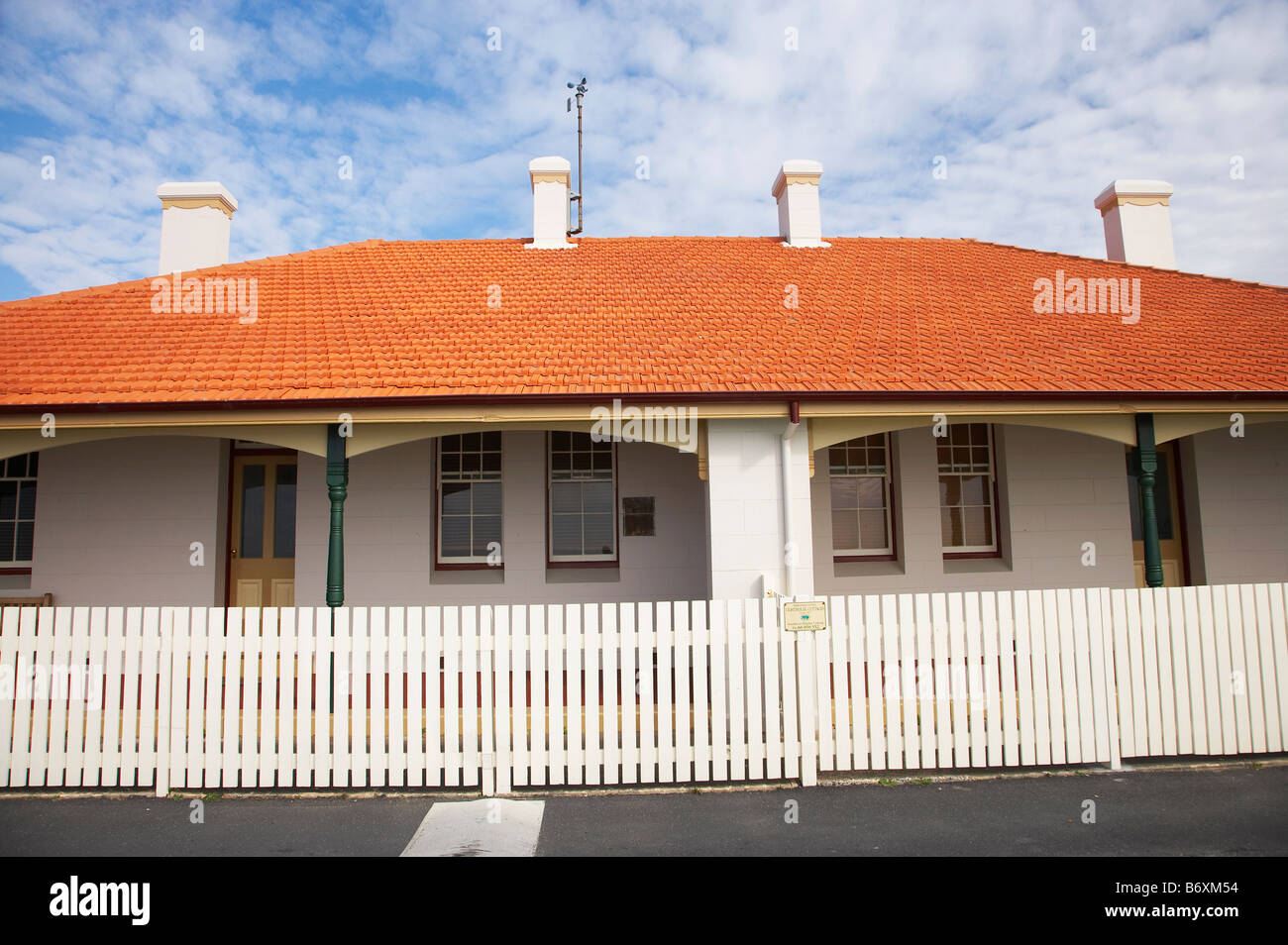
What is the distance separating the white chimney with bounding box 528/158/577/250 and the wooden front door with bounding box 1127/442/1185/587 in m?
8.94

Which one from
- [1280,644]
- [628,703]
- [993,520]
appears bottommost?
[628,703]

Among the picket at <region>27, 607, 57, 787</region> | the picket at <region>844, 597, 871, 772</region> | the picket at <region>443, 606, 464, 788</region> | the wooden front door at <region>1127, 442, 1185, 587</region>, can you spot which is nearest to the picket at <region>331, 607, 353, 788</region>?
the picket at <region>443, 606, 464, 788</region>

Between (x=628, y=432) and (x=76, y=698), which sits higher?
(x=628, y=432)

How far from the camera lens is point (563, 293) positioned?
31.4ft

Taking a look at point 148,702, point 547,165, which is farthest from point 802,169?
point 148,702

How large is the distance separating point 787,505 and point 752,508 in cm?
33

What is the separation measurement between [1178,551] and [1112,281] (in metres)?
4.00

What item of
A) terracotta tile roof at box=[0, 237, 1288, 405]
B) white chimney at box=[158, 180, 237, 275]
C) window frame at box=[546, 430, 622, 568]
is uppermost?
white chimney at box=[158, 180, 237, 275]

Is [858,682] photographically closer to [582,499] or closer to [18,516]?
[582,499]

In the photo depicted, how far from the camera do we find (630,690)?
17.1 ft

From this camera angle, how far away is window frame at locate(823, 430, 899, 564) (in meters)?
9.44

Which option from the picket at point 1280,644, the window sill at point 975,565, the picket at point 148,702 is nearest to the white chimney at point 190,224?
the picket at point 148,702

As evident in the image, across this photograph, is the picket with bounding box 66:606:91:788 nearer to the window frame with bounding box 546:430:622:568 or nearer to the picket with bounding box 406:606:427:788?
the picket with bounding box 406:606:427:788
